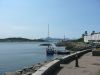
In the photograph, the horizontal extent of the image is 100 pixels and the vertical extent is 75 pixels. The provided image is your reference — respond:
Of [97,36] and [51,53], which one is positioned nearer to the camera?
[51,53]

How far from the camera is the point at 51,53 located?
83750mm

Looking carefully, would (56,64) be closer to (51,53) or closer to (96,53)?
(96,53)

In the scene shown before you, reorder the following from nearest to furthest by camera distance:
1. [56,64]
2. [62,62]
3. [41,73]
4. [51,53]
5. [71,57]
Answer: [41,73] → [56,64] → [62,62] → [71,57] → [51,53]

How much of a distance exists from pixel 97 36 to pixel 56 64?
11450cm

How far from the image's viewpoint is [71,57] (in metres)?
25.5

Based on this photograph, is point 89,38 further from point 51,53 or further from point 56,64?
point 56,64

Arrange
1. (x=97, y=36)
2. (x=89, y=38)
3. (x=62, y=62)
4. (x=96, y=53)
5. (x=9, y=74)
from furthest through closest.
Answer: (x=89, y=38), (x=97, y=36), (x=96, y=53), (x=62, y=62), (x=9, y=74)

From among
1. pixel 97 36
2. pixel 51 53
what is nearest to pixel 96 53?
pixel 51 53

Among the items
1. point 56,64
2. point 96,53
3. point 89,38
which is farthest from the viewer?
point 89,38

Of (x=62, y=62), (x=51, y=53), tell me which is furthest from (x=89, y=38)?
(x=62, y=62)

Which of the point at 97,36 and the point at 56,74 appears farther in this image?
the point at 97,36

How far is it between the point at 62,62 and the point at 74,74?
6.18 metres

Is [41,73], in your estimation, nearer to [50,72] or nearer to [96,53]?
[50,72]

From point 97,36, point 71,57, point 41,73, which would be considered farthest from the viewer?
point 97,36
